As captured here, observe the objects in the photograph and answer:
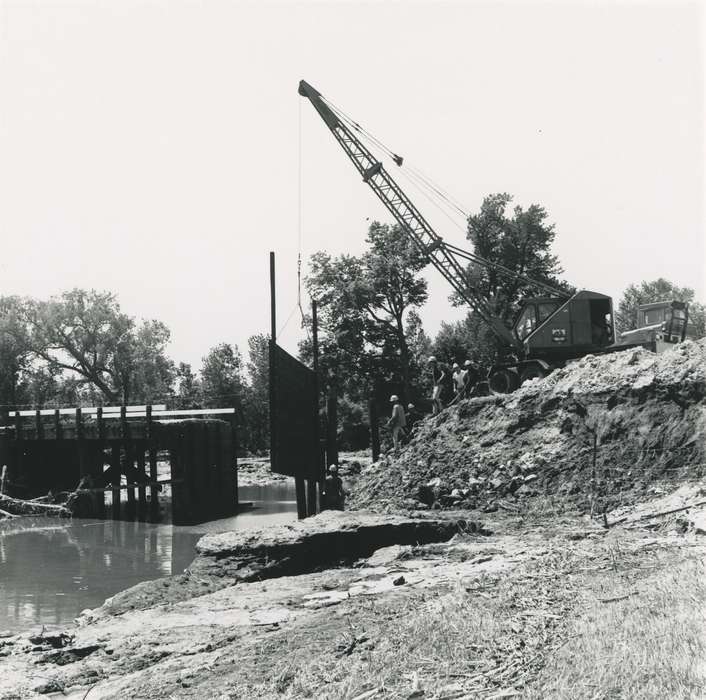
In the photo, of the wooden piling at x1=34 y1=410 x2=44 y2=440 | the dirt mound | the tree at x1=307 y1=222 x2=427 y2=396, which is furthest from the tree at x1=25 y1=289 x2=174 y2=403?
the dirt mound

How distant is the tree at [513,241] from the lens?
49344 millimetres

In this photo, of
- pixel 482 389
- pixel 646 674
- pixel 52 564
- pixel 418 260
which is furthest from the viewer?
pixel 418 260

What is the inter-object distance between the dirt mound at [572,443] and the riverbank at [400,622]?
2322 mm

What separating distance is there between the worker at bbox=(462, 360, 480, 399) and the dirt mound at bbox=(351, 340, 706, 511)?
3534 mm

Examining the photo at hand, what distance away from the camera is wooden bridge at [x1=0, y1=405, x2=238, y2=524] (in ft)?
76.9

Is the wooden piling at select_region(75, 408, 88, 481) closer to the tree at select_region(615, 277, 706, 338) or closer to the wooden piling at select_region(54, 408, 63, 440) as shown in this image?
the wooden piling at select_region(54, 408, 63, 440)

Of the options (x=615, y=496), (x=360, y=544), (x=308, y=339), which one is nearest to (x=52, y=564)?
A: (x=360, y=544)

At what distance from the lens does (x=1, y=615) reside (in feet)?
38.4

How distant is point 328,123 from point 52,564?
1757 cm

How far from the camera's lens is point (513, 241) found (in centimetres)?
4953

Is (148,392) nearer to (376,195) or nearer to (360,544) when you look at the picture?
(376,195)

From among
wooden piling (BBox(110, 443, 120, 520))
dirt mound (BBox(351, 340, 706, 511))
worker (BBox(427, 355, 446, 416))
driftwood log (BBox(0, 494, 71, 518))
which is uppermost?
worker (BBox(427, 355, 446, 416))

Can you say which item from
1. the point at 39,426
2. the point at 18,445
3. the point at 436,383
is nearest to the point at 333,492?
A: the point at 436,383

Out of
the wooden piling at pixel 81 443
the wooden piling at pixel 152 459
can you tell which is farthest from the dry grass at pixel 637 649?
the wooden piling at pixel 81 443
